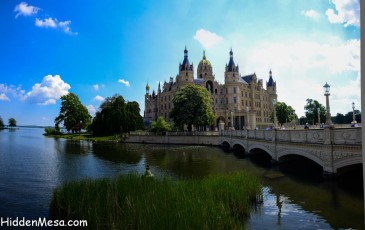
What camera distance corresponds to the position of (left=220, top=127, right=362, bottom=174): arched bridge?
576 inches

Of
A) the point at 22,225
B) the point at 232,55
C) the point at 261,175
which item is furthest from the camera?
the point at 232,55

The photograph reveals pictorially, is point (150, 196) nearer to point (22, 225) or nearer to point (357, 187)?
point (22, 225)

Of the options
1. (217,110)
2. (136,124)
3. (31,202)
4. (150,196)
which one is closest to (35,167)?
(31,202)

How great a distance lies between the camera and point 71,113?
319ft

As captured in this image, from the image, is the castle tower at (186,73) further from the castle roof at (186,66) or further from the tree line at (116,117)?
the tree line at (116,117)

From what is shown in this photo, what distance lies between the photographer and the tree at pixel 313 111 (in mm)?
89750

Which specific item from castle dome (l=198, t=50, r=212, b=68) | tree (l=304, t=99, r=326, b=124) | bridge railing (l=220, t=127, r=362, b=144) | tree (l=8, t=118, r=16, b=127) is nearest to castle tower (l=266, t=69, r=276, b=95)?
tree (l=304, t=99, r=326, b=124)

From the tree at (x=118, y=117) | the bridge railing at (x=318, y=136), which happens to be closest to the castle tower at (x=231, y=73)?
the tree at (x=118, y=117)

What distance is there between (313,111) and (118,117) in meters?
65.5

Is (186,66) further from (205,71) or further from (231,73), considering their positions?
(231,73)

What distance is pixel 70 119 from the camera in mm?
95125

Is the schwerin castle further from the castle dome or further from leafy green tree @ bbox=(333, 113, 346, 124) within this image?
leafy green tree @ bbox=(333, 113, 346, 124)

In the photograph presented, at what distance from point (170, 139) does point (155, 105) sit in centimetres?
5320

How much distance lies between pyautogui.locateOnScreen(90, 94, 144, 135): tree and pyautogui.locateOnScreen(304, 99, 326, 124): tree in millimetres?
57963
